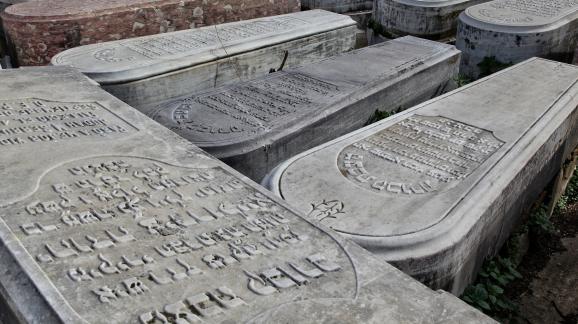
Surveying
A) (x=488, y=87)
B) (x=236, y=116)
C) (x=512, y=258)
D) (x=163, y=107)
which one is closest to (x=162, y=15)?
(x=163, y=107)

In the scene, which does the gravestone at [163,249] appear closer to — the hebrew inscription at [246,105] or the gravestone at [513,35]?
the hebrew inscription at [246,105]

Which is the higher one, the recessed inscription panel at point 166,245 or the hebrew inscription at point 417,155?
the recessed inscription panel at point 166,245

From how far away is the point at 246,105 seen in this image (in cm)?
465

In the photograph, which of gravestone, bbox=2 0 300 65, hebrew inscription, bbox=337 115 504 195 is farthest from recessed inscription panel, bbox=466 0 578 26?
hebrew inscription, bbox=337 115 504 195

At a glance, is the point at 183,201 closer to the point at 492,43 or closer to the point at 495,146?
the point at 495,146

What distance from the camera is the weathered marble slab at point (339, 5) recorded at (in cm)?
923

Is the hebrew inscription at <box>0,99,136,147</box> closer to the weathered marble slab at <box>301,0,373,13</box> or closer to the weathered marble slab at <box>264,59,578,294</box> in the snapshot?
the weathered marble slab at <box>264,59,578,294</box>

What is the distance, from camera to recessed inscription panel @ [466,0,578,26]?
6887mm

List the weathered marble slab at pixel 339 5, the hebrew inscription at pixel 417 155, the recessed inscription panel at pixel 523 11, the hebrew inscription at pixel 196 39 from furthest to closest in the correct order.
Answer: the weathered marble slab at pixel 339 5 → the recessed inscription panel at pixel 523 11 → the hebrew inscription at pixel 196 39 → the hebrew inscription at pixel 417 155

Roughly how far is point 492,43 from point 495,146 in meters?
3.24

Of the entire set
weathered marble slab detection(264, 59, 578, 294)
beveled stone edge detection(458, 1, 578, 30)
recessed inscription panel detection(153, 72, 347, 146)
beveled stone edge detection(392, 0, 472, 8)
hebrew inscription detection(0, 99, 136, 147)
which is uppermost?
hebrew inscription detection(0, 99, 136, 147)

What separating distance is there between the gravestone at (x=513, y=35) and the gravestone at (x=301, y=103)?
932 mm

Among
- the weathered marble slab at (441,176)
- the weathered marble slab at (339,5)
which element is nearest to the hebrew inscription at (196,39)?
the weathered marble slab at (441,176)

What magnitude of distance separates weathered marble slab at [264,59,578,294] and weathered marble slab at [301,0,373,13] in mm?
4716
